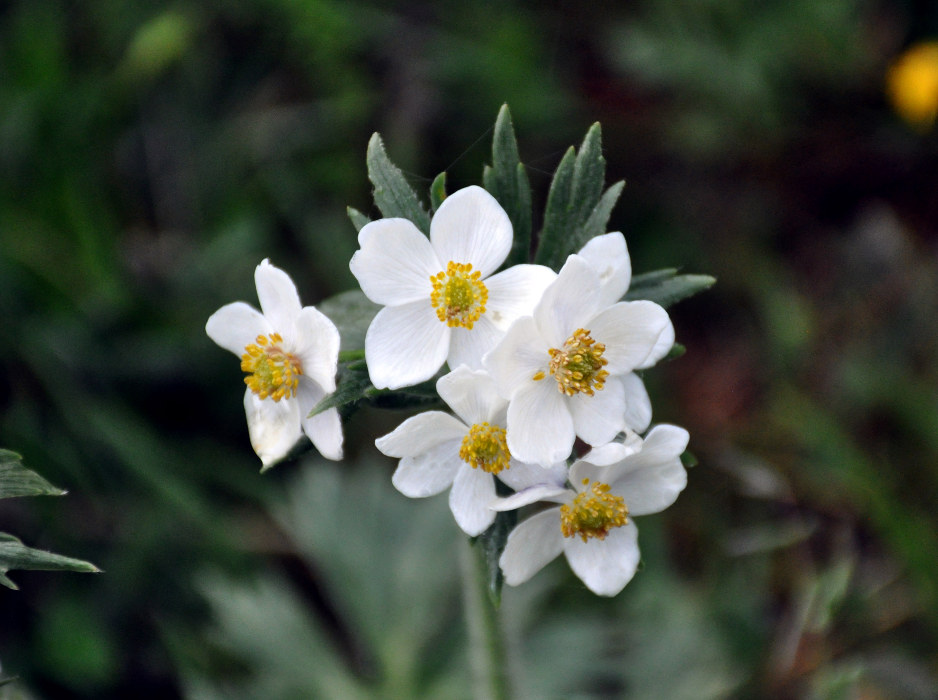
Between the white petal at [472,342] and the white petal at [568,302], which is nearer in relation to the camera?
the white petal at [568,302]

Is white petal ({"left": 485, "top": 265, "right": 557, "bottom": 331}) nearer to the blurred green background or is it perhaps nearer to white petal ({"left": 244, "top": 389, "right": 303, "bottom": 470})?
white petal ({"left": 244, "top": 389, "right": 303, "bottom": 470})

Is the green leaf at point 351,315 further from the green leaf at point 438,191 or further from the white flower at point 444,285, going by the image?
the green leaf at point 438,191

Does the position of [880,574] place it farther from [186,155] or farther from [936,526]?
[186,155]

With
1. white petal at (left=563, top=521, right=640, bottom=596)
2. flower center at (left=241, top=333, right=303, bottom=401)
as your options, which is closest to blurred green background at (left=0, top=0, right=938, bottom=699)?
white petal at (left=563, top=521, right=640, bottom=596)

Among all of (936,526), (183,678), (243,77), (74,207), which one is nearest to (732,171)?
(936,526)

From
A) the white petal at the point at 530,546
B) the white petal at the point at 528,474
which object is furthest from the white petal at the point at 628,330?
the white petal at the point at 530,546
